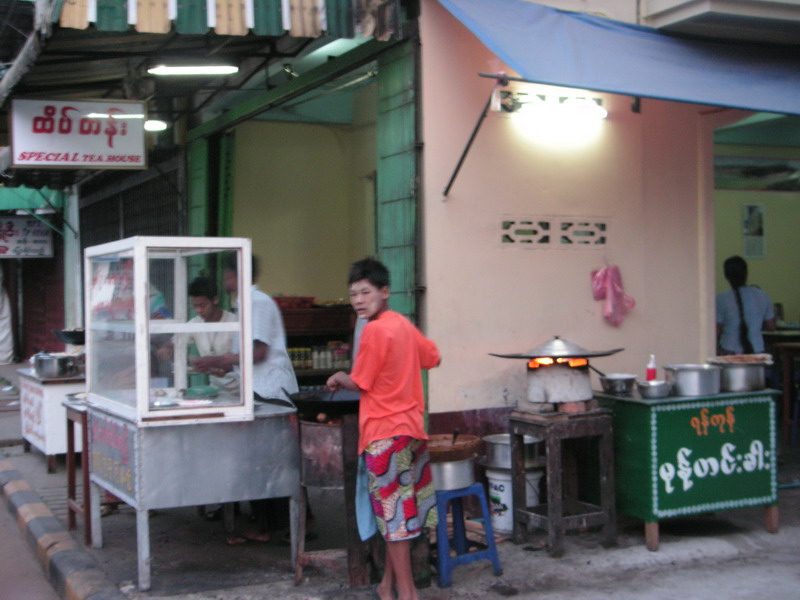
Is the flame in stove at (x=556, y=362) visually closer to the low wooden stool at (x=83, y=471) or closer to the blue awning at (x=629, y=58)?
the blue awning at (x=629, y=58)

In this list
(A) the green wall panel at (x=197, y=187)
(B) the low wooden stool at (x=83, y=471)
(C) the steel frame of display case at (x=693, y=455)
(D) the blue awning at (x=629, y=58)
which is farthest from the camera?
(A) the green wall panel at (x=197, y=187)

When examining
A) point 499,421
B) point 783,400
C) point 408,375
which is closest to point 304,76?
point 499,421

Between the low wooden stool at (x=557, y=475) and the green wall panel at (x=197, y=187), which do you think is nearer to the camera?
the low wooden stool at (x=557, y=475)

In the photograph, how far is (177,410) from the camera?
514 centimetres

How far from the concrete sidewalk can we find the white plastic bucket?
204mm

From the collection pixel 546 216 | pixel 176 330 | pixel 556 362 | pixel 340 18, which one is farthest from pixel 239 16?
pixel 556 362

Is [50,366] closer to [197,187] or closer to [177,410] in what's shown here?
[197,187]

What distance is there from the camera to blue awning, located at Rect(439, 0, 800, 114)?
562 centimetres

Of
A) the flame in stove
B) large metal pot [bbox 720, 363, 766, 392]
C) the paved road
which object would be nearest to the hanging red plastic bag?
large metal pot [bbox 720, 363, 766, 392]

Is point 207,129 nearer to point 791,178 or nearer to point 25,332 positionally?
point 791,178

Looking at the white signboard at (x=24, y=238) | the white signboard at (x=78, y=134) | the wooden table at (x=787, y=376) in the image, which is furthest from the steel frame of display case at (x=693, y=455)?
the white signboard at (x=24, y=238)

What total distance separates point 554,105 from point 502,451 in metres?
2.56

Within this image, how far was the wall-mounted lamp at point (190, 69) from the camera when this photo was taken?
8211 millimetres

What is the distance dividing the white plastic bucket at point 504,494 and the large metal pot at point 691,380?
1.10m
